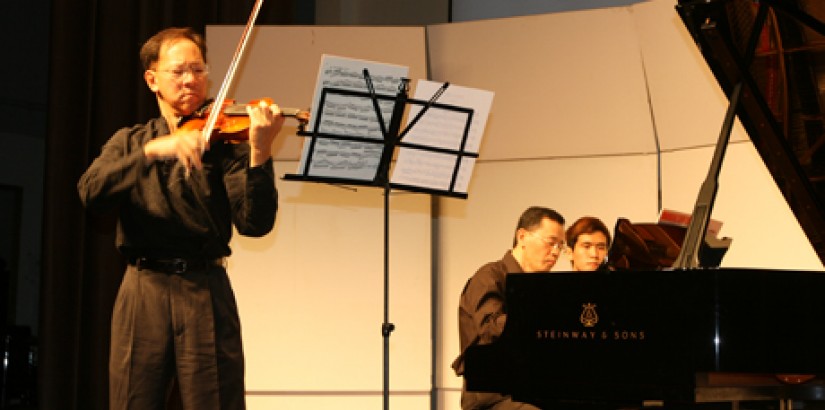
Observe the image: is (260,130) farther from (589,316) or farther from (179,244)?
(589,316)

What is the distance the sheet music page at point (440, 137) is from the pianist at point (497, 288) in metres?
0.43

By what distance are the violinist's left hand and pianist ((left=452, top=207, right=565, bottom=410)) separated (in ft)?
4.58

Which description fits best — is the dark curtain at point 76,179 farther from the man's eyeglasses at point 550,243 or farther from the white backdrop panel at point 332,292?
the man's eyeglasses at point 550,243

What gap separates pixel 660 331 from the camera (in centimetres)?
262

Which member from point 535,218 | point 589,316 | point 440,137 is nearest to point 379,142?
point 440,137

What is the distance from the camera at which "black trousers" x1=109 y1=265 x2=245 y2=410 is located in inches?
94.0

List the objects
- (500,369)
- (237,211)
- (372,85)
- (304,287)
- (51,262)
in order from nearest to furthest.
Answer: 1. (237,211)
2. (500,369)
3. (372,85)
4. (51,262)
5. (304,287)

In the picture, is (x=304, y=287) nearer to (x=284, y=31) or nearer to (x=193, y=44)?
(x=284, y=31)

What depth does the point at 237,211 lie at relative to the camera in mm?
2520

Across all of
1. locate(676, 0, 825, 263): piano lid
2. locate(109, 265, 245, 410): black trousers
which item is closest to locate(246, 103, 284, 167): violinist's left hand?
locate(109, 265, 245, 410): black trousers

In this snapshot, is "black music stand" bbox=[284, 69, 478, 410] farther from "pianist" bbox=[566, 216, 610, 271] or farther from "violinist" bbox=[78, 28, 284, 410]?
"pianist" bbox=[566, 216, 610, 271]

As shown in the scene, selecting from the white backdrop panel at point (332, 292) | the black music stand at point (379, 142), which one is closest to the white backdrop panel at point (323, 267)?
the white backdrop panel at point (332, 292)

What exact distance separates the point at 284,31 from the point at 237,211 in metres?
3.18

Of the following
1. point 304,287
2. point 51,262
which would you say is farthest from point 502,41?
point 51,262
